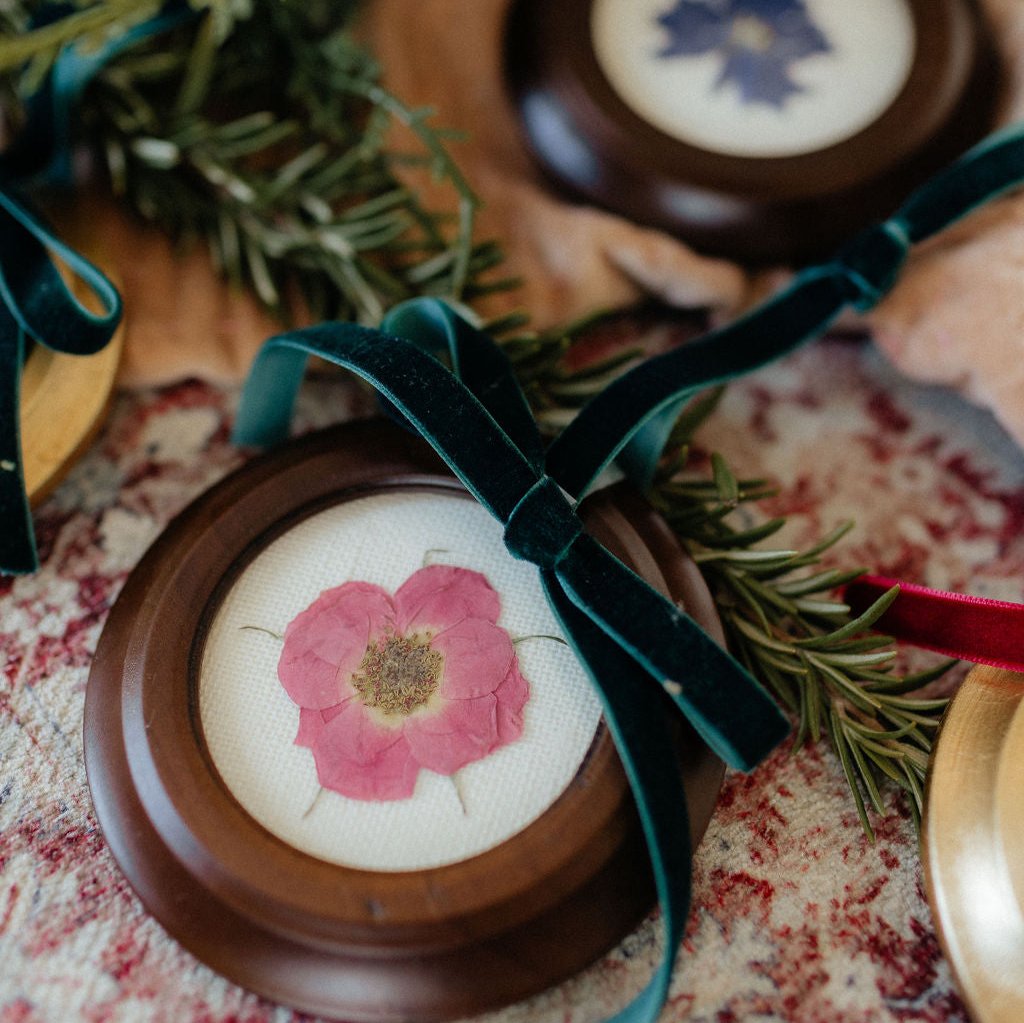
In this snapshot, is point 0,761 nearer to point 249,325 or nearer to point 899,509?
point 249,325

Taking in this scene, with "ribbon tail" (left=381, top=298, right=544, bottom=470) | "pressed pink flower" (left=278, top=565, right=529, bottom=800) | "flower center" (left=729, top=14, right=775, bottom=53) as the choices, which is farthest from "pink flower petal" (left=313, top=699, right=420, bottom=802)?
"flower center" (left=729, top=14, right=775, bottom=53)

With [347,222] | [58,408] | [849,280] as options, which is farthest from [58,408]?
[849,280]

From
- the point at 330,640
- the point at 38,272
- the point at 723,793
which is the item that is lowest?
the point at 723,793

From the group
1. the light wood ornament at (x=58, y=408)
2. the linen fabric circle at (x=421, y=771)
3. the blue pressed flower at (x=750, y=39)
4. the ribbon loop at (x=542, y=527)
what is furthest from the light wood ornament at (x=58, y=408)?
the blue pressed flower at (x=750, y=39)

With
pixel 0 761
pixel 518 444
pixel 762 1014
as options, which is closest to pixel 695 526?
pixel 518 444

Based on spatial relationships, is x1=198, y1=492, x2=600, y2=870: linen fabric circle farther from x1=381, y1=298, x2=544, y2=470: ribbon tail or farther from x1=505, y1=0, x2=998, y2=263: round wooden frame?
x1=505, y1=0, x2=998, y2=263: round wooden frame

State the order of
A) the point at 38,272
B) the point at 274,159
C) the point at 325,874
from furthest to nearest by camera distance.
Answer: the point at 274,159 < the point at 38,272 < the point at 325,874

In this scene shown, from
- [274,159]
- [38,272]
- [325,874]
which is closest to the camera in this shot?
[325,874]

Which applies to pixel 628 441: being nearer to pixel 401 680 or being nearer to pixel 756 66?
pixel 401 680
